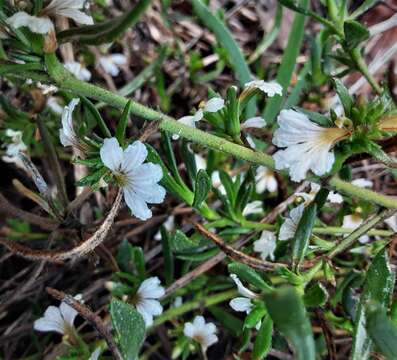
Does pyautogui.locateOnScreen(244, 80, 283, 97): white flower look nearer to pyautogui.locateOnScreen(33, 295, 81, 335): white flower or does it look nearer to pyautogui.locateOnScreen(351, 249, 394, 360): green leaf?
pyautogui.locateOnScreen(351, 249, 394, 360): green leaf

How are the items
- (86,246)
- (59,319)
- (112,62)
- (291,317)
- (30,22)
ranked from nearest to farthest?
(291,317) → (30,22) → (86,246) → (59,319) → (112,62)

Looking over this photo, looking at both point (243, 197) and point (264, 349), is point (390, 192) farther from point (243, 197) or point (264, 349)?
point (264, 349)

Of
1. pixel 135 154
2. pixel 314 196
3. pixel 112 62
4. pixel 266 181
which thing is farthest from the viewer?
pixel 112 62

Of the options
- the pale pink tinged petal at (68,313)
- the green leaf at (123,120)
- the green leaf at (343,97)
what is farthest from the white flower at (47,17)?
the pale pink tinged petal at (68,313)

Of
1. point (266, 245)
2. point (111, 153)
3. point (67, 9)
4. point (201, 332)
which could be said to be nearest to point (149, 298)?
point (201, 332)

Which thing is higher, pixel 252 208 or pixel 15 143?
pixel 15 143

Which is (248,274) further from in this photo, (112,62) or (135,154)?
(112,62)

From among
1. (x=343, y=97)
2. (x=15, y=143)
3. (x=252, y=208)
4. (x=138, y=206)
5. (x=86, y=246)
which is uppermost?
(x=343, y=97)
